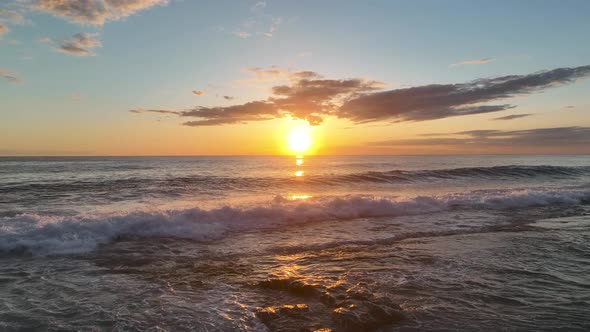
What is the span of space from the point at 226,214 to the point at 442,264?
8.28 metres

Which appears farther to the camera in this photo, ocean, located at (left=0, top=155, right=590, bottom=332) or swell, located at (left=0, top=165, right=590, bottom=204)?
swell, located at (left=0, top=165, right=590, bottom=204)

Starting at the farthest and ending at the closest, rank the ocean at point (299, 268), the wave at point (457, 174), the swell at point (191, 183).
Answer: the wave at point (457, 174)
the swell at point (191, 183)
the ocean at point (299, 268)

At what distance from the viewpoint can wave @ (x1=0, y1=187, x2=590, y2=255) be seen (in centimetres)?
951

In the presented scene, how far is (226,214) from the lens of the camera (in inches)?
522

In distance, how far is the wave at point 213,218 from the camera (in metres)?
9.51

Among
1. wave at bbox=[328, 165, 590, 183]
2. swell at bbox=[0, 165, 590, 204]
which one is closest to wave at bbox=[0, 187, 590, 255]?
swell at bbox=[0, 165, 590, 204]

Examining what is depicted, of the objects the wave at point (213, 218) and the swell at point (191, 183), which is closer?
the wave at point (213, 218)

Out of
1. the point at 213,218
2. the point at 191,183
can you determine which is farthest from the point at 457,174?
the point at 213,218

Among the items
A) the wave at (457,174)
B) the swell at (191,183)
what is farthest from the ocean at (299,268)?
the wave at (457,174)

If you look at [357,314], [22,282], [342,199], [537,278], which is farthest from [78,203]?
[537,278]

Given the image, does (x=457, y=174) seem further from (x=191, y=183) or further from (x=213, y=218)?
(x=213, y=218)

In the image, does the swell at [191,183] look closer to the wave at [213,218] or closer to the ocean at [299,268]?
the ocean at [299,268]

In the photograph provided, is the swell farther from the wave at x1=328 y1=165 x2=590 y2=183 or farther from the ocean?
the ocean

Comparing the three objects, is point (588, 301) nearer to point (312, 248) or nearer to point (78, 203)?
point (312, 248)
